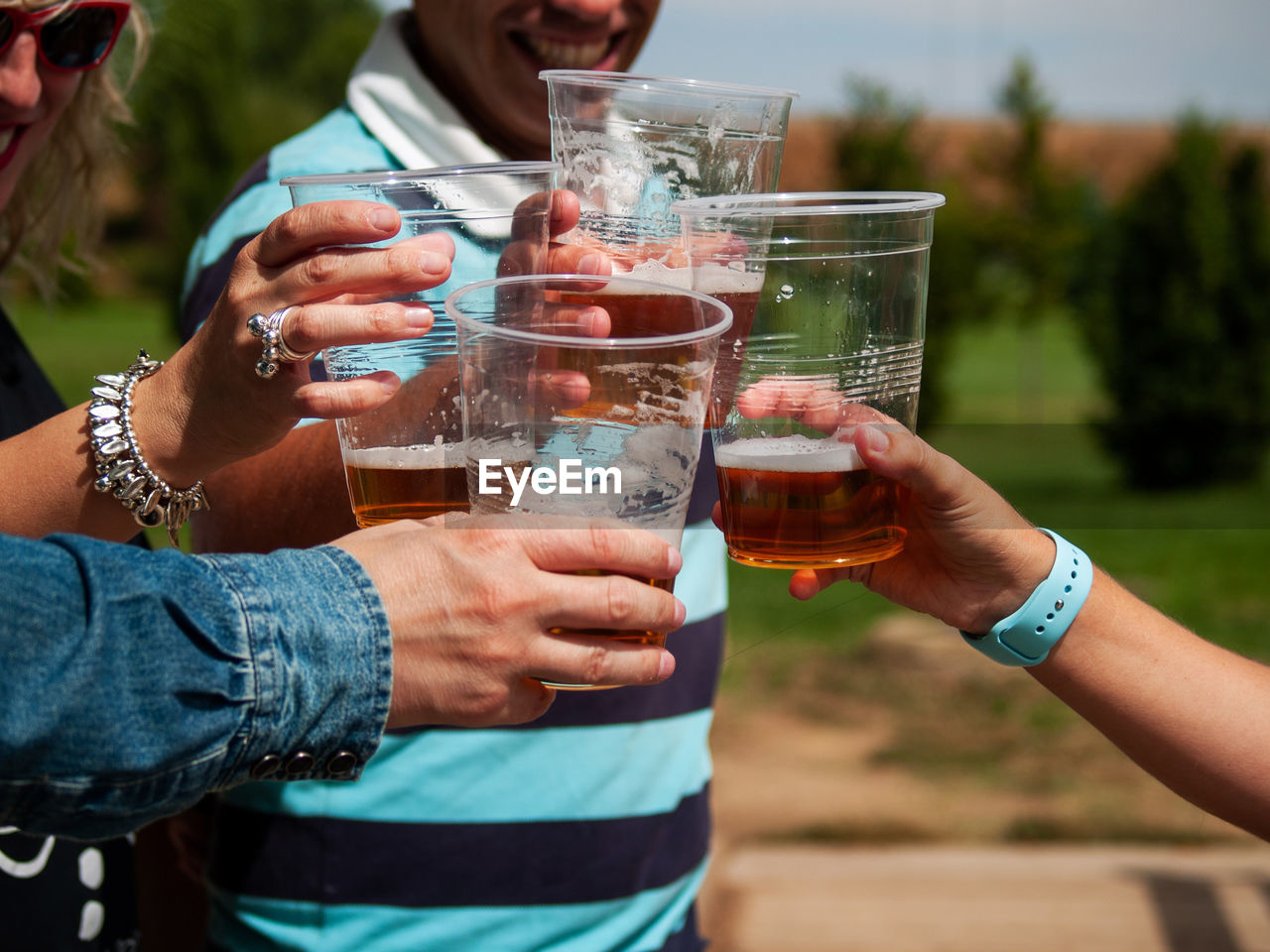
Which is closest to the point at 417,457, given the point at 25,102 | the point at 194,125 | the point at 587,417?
the point at 587,417

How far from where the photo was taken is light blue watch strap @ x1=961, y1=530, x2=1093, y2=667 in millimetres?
1445

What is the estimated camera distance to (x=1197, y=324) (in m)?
10.9

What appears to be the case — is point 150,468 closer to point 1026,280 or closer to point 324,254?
point 324,254

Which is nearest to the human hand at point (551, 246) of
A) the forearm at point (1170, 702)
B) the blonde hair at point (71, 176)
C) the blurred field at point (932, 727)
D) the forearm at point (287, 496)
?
the forearm at point (287, 496)

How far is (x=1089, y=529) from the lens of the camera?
9.61m

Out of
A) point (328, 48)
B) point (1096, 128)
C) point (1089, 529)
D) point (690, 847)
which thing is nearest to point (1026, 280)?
point (1096, 128)

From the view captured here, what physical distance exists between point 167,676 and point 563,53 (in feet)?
4.18

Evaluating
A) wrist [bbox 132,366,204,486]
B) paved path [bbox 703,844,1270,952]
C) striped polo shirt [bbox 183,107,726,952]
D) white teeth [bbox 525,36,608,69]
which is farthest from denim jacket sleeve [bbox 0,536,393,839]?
paved path [bbox 703,844,1270,952]

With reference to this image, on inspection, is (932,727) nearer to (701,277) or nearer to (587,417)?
(701,277)

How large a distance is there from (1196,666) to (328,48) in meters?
40.1

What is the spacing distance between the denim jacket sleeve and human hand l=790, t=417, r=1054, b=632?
22.0 inches

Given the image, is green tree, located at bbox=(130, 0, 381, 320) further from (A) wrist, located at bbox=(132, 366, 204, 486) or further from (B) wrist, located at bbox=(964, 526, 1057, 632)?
(B) wrist, located at bbox=(964, 526, 1057, 632)

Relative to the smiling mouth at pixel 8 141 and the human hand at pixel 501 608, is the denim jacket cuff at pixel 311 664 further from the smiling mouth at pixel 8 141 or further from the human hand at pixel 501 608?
the smiling mouth at pixel 8 141

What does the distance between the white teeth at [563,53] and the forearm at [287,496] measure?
2.42 ft
